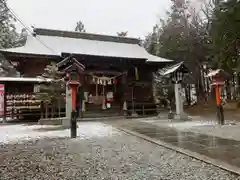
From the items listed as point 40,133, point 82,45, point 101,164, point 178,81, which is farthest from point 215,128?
point 82,45

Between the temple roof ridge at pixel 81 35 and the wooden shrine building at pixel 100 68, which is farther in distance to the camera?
the temple roof ridge at pixel 81 35

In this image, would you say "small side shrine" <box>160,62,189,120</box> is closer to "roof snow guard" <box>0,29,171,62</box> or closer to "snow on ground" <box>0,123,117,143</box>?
"roof snow guard" <box>0,29,171,62</box>

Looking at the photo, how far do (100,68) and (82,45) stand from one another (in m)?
4.08

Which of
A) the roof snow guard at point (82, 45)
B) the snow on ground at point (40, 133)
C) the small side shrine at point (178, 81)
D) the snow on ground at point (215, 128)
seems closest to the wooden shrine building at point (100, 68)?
the roof snow guard at point (82, 45)

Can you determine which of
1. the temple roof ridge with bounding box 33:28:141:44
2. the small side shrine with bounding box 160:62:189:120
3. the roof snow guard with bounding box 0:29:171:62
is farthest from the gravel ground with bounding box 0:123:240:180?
the temple roof ridge with bounding box 33:28:141:44

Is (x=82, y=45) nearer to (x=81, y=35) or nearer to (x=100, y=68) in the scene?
(x=81, y=35)

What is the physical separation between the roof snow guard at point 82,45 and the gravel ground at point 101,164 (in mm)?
11074

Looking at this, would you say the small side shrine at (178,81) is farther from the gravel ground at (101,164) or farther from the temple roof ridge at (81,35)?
the temple roof ridge at (81,35)

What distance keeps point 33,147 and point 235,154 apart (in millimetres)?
4922

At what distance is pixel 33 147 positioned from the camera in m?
5.93

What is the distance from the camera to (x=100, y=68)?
1695 cm

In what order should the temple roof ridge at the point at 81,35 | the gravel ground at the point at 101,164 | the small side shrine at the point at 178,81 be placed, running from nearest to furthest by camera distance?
the gravel ground at the point at 101,164 < the small side shrine at the point at 178,81 < the temple roof ridge at the point at 81,35

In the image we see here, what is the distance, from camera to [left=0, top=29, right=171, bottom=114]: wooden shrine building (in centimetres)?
1553

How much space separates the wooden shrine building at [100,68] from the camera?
15.5 m
